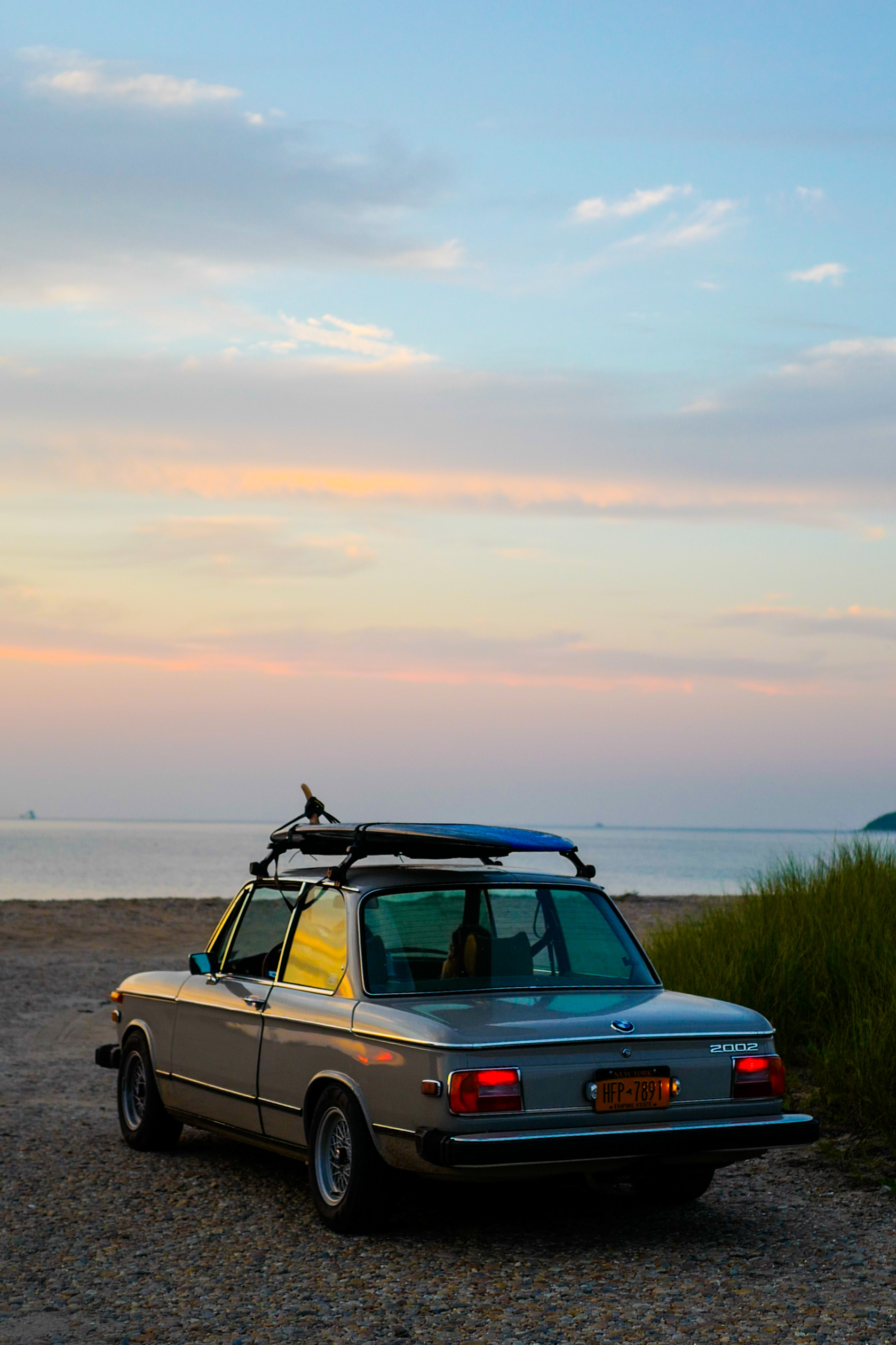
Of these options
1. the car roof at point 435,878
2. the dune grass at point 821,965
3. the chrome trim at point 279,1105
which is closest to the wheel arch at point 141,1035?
the chrome trim at point 279,1105

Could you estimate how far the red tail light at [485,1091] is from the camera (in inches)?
231

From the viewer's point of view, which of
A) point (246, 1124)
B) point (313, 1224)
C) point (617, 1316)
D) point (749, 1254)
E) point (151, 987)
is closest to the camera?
point (617, 1316)

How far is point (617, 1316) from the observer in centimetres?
527

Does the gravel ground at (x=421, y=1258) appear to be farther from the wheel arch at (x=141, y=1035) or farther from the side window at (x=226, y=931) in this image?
the side window at (x=226, y=931)

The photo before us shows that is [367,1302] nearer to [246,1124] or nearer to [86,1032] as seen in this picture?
[246,1124]

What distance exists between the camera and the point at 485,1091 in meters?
5.90

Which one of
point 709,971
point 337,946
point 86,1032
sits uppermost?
point 337,946

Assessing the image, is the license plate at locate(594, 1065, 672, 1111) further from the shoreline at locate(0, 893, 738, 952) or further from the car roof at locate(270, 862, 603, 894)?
the shoreline at locate(0, 893, 738, 952)

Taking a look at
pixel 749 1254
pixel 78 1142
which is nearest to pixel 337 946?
pixel 749 1254

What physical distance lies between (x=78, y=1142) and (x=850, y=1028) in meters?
4.82

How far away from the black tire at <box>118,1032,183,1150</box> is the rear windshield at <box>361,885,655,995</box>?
2.52m

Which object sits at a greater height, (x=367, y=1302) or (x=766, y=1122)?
(x=766, y=1122)

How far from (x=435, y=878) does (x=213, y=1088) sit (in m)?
1.81

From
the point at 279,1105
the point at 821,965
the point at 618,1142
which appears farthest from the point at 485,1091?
the point at 821,965
